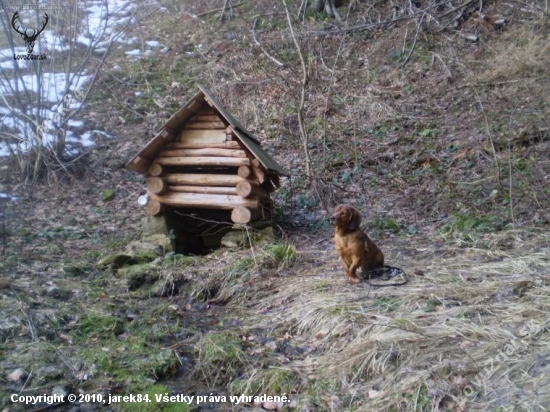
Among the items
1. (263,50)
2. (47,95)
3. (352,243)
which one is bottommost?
(352,243)

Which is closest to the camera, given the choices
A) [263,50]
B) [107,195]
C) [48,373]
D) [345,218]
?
[48,373]

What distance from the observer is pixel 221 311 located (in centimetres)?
539

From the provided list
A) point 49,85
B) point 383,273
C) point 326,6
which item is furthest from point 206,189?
point 326,6

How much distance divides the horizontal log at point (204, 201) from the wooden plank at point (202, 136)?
66cm

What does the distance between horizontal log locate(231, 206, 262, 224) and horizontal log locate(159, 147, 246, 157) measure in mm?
635

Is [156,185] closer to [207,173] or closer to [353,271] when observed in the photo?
[207,173]

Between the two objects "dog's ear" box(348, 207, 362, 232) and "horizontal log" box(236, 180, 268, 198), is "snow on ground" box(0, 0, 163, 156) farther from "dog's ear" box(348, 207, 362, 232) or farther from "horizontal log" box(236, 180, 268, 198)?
"dog's ear" box(348, 207, 362, 232)

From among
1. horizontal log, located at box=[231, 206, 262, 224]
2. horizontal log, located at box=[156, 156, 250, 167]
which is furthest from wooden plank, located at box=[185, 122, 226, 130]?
horizontal log, located at box=[231, 206, 262, 224]

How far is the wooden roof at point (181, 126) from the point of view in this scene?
6.69 meters

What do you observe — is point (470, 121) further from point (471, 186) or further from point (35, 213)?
point (35, 213)

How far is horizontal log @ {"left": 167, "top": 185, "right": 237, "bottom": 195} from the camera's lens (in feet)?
23.0

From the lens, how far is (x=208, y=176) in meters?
7.11

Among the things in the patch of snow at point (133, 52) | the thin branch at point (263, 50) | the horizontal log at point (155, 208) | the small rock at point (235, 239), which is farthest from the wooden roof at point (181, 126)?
the patch of snow at point (133, 52)

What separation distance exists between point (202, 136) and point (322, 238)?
191cm
